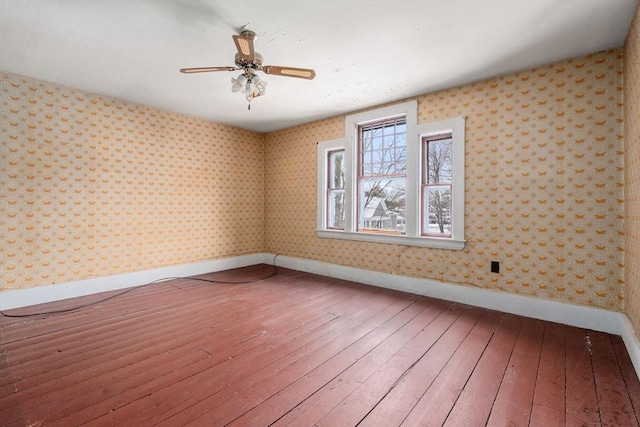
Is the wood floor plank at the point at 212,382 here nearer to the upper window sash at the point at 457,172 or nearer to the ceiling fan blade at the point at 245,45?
the upper window sash at the point at 457,172

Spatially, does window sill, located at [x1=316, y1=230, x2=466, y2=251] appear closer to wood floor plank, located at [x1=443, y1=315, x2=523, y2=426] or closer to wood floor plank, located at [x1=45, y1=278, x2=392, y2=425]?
wood floor plank, located at [x1=443, y1=315, x2=523, y2=426]

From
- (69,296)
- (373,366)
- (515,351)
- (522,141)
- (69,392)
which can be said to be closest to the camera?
(69,392)

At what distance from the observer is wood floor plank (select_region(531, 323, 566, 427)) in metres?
1.57

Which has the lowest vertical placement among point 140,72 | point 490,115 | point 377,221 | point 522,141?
point 377,221

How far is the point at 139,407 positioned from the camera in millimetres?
1623

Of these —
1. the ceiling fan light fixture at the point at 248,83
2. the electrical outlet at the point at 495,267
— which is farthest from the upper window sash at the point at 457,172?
the ceiling fan light fixture at the point at 248,83

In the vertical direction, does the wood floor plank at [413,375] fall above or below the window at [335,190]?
below

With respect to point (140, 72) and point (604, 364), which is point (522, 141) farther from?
point (140, 72)

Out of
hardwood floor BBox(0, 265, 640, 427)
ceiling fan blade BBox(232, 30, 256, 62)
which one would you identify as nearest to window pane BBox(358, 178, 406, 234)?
hardwood floor BBox(0, 265, 640, 427)

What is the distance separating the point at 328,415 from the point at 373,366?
0.60 meters

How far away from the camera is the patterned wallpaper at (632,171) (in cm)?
208

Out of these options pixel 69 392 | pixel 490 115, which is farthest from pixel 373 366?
pixel 490 115

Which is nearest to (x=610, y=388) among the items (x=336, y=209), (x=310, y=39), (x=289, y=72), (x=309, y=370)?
(x=309, y=370)

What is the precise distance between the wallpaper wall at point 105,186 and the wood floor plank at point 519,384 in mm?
4361
